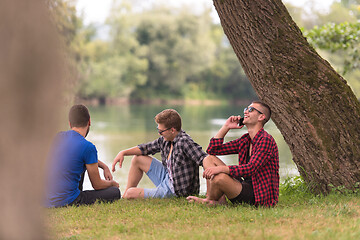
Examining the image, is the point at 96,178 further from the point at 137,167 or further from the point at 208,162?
the point at 208,162

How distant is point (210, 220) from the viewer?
4.15 meters

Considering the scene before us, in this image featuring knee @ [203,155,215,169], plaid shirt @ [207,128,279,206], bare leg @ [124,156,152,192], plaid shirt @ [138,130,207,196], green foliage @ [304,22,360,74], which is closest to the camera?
plaid shirt @ [207,128,279,206]

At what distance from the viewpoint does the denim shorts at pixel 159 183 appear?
221 inches

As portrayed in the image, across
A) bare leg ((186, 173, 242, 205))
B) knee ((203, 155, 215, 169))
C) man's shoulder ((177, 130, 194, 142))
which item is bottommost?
bare leg ((186, 173, 242, 205))

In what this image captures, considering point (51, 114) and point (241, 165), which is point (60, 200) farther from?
point (51, 114)

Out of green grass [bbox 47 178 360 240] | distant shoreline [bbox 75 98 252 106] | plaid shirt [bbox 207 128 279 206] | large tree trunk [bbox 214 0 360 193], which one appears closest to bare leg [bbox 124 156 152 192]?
green grass [bbox 47 178 360 240]

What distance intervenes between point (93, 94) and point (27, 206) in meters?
39.9

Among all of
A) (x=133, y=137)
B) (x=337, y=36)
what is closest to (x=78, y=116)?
(x=337, y=36)

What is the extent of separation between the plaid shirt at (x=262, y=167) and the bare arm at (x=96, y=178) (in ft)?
4.98

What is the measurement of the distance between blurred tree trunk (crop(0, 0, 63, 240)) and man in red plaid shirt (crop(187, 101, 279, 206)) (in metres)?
2.54

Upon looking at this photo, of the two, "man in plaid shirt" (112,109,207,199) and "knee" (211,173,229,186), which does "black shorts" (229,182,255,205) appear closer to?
"knee" (211,173,229,186)

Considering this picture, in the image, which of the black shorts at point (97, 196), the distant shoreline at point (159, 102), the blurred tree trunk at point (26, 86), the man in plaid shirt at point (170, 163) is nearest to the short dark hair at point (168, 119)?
the man in plaid shirt at point (170, 163)

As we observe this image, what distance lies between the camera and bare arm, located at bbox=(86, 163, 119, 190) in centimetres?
503

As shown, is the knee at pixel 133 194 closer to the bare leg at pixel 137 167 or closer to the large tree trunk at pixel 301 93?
the bare leg at pixel 137 167
